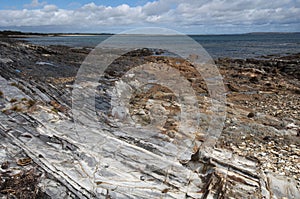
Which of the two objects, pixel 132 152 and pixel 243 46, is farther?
pixel 243 46

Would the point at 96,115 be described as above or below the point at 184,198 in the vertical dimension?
above

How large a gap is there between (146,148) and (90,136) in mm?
1690

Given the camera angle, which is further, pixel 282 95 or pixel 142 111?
pixel 282 95

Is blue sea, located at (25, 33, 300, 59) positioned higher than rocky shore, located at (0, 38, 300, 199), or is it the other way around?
blue sea, located at (25, 33, 300, 59)

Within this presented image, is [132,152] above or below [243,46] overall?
below

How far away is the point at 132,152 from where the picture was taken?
5852 mm

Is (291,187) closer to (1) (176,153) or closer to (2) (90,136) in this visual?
(1) (176,153)

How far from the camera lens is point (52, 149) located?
18.5 ft

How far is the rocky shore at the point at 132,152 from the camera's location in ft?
14.6

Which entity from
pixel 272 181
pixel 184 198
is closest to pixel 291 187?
pixel 272 181

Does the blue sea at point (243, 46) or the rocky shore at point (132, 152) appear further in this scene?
the blue sea at point (243, 46)

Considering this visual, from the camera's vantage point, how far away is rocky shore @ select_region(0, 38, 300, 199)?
4.46m

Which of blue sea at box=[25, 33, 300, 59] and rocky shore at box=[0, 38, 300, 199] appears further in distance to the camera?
blue sea at box=[25, 33, 300, 59]

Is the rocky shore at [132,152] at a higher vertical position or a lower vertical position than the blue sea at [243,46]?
lower
